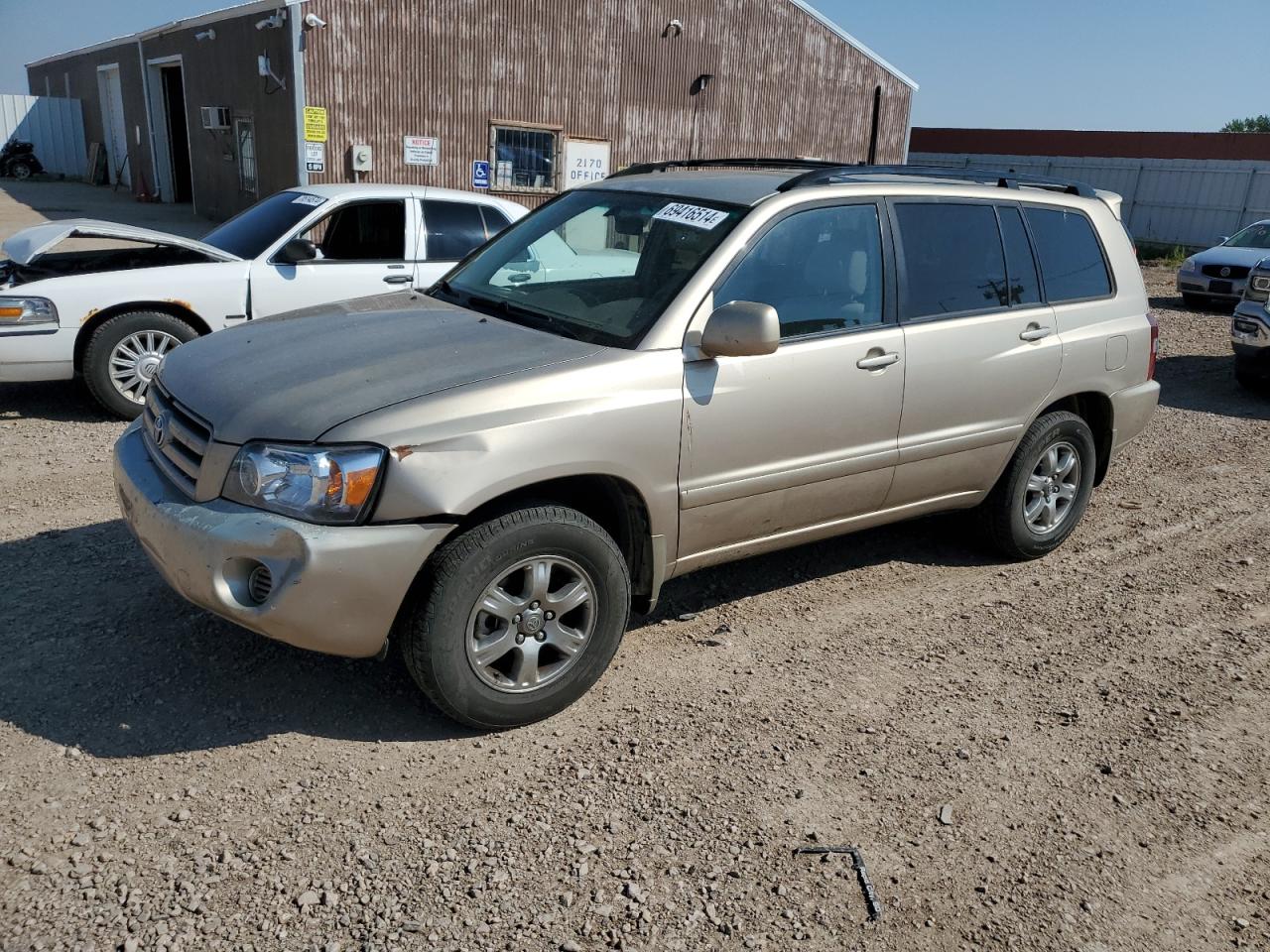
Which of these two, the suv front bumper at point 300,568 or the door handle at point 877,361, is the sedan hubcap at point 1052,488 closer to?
the door handle at point 877,361

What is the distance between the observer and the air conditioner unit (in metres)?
18.1

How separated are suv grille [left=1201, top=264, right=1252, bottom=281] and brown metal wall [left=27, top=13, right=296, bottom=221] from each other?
13803 millimetres

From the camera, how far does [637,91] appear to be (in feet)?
62.3

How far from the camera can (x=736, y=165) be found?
5.12 meters

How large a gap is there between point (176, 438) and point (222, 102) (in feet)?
55.9

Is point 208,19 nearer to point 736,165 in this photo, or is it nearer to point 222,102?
point 222,102

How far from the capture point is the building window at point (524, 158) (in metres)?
Answer: 17.5

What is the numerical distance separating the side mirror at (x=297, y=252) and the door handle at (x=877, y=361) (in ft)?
15.3

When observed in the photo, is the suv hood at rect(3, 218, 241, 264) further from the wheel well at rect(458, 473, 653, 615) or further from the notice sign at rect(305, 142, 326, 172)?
the notice sign at rect(305, 142, 326, 172)

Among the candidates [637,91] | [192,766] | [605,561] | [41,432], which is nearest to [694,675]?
[605,561]

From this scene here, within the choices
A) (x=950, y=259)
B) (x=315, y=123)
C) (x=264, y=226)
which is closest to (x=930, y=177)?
(x=950, y=259)

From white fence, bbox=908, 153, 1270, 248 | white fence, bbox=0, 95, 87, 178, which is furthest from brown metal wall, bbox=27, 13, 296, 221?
white fence, bbox=908, 153, 1270, 248

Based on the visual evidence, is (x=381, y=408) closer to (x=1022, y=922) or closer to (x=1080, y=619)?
(x=1022, y=922)

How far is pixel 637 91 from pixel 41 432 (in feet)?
47.7
